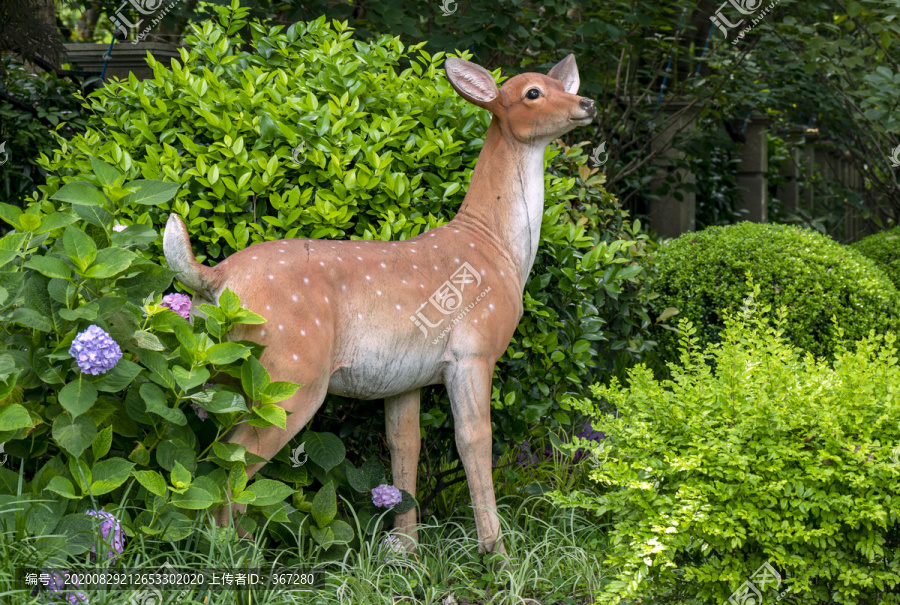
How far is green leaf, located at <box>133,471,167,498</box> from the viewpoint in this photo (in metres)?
2.67

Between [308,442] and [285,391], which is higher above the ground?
[285,391]

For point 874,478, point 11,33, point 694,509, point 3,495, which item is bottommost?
point 3,495

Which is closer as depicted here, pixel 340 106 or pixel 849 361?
pixel 849 361

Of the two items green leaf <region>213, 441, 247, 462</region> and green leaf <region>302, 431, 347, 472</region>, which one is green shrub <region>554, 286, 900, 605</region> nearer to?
green leaf <region>302, 431, 347, 472</region>

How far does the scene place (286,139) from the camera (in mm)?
3734

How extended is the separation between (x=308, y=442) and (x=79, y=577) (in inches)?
38.6

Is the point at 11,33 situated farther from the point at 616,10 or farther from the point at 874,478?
the point at 874,478

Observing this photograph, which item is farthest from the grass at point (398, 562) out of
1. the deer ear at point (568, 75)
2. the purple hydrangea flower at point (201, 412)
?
the deer ear at point (568, 75)

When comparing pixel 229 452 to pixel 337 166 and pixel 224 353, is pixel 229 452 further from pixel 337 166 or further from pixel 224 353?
pixel 337 166

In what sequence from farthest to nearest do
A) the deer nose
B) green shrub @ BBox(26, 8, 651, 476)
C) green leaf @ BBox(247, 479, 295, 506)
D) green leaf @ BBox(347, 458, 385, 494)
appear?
green shrub @ BBox(26, 8, 651, 476) → green leaf @ BBox(347, 458, 385, 494) → the deer nose → green leaf @ BBox(247, 479, 295, 506)

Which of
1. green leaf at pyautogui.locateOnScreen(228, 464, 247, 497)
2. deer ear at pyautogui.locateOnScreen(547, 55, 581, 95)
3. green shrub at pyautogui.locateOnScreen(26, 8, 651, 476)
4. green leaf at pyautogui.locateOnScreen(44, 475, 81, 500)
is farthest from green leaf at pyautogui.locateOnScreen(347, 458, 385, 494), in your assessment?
deer ear at pyautogui.locateOnScreen(547, 55, 581, 95)

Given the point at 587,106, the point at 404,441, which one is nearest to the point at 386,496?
the point at 404,441

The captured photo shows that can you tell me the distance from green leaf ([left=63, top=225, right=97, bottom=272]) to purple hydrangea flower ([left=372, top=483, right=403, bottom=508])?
58.2 inches

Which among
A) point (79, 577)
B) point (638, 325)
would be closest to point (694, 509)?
point (79, 577)
